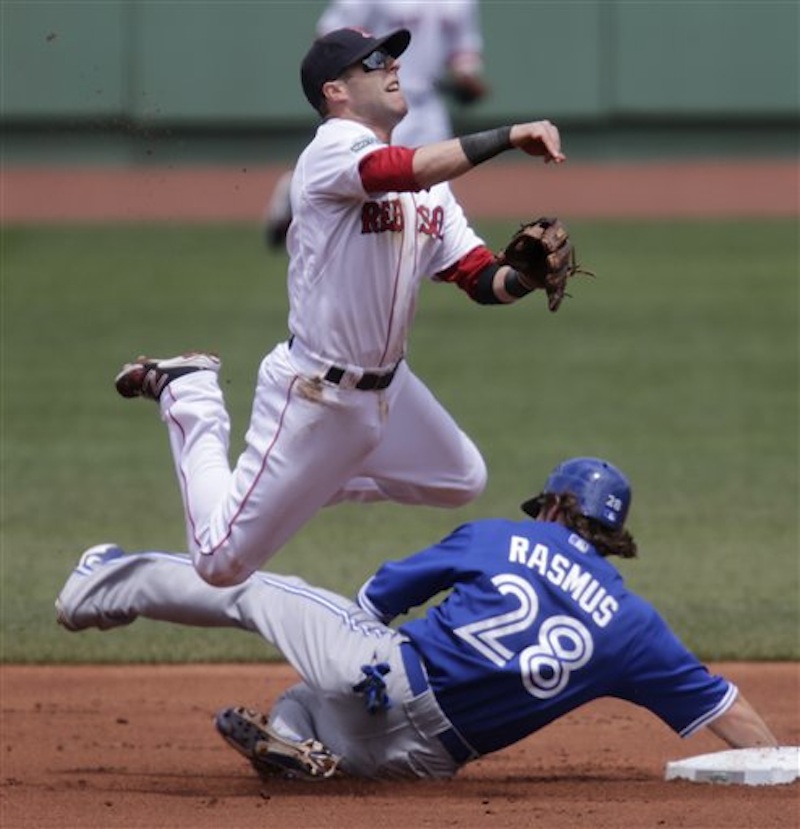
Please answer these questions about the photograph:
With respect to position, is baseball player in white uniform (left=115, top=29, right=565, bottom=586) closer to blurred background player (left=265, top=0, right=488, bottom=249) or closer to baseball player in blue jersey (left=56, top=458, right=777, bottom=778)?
baseball player in blue jersey (left=56, top=458, right=777, bottom=778)

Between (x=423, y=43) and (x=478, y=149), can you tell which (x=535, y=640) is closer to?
(x=478, y=149)

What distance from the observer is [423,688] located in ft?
18.4

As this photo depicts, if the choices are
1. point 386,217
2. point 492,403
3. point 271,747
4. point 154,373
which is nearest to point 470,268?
point 386,217

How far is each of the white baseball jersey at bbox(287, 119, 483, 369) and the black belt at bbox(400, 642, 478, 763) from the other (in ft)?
2.60

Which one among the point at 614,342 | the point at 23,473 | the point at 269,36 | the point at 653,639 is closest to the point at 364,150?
the point at 653,639

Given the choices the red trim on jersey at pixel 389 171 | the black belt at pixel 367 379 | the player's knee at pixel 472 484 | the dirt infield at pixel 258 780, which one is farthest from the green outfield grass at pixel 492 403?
the red trim on jersey at pixel 389 171

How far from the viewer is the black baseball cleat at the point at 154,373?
6133mm

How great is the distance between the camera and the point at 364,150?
543 centimetres

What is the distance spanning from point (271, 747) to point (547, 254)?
1542 mm

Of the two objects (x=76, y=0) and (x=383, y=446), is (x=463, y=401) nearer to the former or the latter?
(x=383, y=446)

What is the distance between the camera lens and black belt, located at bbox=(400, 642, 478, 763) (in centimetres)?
559

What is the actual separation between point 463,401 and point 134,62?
8953mm

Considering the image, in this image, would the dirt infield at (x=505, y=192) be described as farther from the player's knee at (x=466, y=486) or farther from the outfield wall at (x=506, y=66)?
the player's knee at (x=466, y=486)

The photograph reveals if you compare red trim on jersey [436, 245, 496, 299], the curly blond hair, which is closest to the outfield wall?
red trim on jersey [436, 245, 496, 299]
